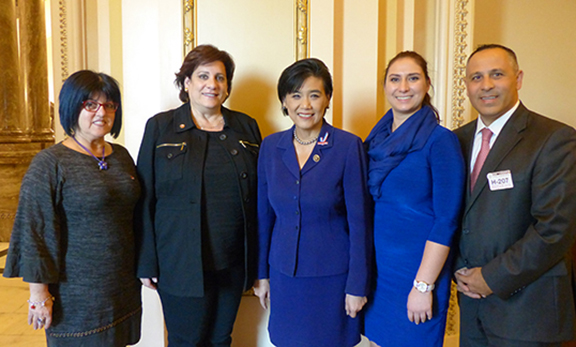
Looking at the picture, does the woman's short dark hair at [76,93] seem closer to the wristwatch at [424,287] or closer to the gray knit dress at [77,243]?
the gray knit dress at [77,243]

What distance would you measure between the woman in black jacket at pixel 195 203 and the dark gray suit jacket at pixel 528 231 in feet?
3.35

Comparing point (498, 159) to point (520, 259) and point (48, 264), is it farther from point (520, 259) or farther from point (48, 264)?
point (48, 264)

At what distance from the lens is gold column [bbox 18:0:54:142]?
523 centimetres

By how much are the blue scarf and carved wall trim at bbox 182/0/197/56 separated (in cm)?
138

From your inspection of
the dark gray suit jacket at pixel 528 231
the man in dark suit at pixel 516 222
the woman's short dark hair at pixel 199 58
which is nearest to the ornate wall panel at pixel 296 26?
the woman's short dark hair at pixel 199 58

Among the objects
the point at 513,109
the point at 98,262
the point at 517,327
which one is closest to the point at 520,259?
the point at 517,327

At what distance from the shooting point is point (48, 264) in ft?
4.43

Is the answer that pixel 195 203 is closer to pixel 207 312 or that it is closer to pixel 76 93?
pixel 207 312

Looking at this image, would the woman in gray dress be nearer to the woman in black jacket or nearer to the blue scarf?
the woman in black jacket

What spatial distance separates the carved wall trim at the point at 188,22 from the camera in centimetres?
223

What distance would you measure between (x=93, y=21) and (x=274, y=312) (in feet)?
7.74

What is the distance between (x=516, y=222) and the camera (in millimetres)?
1378

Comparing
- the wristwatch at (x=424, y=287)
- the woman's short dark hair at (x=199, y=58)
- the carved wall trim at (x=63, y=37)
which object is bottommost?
the wristwatch at (x=424, y=287)

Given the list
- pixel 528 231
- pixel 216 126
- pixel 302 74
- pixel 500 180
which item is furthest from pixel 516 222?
pixel 216 126
